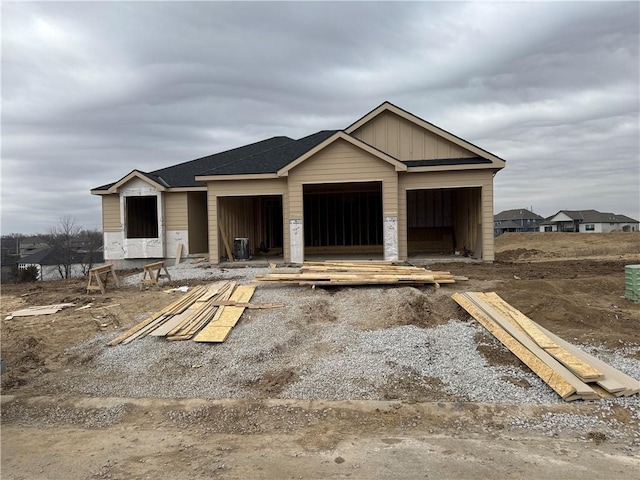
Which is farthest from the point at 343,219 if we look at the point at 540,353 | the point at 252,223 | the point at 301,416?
the point at 301,416

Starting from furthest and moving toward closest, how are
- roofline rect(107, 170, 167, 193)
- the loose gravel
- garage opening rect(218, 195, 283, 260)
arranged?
roofline rect(107, 170, 167, 193) → garage opening rect(218, 195, 283, 260) → the loose gravel

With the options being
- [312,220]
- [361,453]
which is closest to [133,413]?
[361,453]

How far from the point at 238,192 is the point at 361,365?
11317 mm

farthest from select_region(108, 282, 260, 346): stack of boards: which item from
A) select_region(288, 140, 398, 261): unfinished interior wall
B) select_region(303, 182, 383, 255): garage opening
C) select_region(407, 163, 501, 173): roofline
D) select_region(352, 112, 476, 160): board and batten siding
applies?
select_region(303, 182, 383, 255): garage opening

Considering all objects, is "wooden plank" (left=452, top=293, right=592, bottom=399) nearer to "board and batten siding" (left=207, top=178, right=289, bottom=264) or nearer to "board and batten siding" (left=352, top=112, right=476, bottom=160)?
"board and batten siding" (left=207, top=178, right=289, bottom=264)

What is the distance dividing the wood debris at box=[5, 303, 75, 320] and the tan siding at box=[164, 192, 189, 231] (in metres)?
8.16

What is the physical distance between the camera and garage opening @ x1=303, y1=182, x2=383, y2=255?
20.8 m

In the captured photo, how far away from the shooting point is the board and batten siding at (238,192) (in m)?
16.3

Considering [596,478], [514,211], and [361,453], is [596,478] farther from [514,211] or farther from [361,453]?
[514,211]

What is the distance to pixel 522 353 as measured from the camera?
652cm

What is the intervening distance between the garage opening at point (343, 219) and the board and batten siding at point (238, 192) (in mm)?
4392

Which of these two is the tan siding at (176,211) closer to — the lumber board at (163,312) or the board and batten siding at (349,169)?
the board and batten siding at (349,169)

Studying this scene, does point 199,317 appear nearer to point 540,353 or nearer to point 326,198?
point 540,353

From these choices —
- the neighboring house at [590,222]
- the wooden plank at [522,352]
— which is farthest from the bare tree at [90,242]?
the neighboring house at [590,222]
